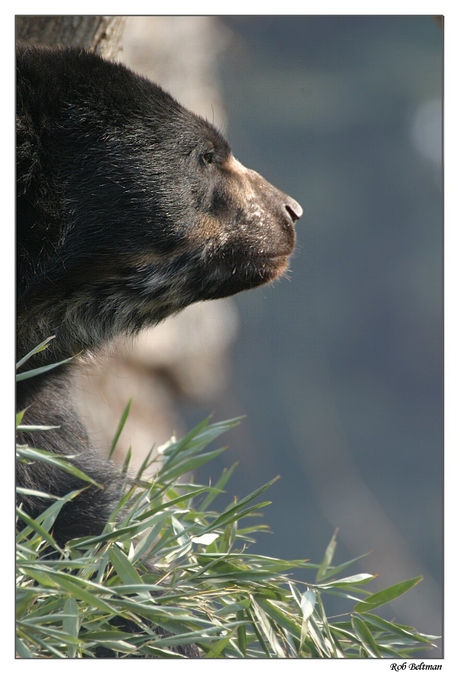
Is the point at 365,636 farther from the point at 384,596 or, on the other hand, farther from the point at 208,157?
the point at 208,157

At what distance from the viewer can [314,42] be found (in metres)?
2.59

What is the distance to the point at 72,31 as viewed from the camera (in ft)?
7.77

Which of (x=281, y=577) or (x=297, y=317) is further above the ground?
(x=297, y=317)

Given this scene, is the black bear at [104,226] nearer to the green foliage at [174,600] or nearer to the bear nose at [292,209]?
the bear nose at [292,209]

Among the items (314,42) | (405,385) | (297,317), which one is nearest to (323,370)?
(405,385)

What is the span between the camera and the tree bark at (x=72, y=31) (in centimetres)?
232

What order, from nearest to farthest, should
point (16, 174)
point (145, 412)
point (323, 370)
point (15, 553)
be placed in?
1. point (15, 553)
2. point (16, 174)
3. point (145, 412)
4. point (323, 370)

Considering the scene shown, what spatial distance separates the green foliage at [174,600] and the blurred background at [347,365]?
9.70ft

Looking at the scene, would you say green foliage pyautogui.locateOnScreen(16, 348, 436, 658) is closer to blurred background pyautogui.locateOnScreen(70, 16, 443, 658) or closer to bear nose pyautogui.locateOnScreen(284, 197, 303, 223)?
bear nose pyautogui.locateOnScreen(284, 197, 303, 223)

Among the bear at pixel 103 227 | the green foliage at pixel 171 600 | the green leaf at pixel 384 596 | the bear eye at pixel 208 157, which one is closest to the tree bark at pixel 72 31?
the bear at pixel 103 227

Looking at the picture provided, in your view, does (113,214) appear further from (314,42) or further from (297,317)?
(297,317)

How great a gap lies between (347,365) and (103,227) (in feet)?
17.8

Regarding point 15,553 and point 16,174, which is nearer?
point 15,553
